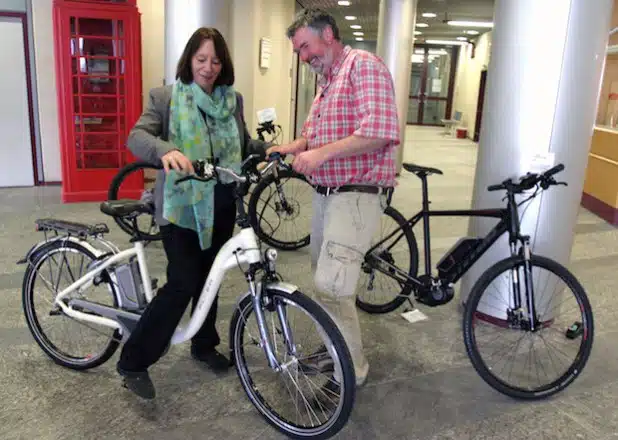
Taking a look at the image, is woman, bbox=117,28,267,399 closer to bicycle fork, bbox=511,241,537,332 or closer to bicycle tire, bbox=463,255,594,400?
bicycle tire, bbox=463,255,594,400

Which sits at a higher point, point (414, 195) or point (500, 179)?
point (500, 179)

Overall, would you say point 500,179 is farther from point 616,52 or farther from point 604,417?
point 616,52

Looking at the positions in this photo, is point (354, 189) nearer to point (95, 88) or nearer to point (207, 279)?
point (207, 279)

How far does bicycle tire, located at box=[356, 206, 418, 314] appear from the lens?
2.97 m

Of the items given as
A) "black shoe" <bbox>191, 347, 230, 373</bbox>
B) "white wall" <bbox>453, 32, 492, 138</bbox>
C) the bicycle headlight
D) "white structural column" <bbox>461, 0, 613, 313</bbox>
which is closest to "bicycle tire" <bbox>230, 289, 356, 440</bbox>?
the bicycle headlight

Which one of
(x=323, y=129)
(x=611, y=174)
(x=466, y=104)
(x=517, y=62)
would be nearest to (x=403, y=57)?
(x=611, y=174)

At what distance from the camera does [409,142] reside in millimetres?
12695

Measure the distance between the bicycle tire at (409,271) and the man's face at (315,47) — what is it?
1021 millimetres

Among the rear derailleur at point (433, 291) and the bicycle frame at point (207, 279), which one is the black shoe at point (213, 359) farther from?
the rear derailleur at point (433, 291)

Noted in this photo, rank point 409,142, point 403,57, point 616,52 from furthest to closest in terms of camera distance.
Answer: point 409,142, point 403,57, point 616,52

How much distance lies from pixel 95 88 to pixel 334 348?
4.40 meters

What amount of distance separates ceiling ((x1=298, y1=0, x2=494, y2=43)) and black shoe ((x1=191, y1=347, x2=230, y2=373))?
7.81 meters

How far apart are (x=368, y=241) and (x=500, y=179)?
3.56 ft

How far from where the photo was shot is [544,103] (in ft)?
8.91
